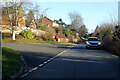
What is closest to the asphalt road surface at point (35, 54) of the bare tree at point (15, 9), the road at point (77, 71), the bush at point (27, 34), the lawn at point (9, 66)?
the lawn at point (9, 66)

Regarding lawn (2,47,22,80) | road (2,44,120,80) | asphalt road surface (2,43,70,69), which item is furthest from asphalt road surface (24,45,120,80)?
asphalt road surface (2,43,70,69)

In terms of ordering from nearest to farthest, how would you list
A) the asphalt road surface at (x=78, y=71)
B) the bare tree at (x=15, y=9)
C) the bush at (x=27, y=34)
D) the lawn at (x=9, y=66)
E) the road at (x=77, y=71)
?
the lawn at (x=9, y=66) → the road at (x=77, y=71) → the asphalt road surface at (x=78, y=71) → the bare tree at (x=15, y=9) → the bush at (x=27, y=34)

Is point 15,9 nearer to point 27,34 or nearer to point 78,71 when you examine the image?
point 27,34

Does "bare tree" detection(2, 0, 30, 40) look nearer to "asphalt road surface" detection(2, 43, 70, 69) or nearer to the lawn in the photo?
"asphalt road surface" detection(2, 43, 70, 69)

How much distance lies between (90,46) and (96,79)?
16.1 m

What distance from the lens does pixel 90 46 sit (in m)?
22.1

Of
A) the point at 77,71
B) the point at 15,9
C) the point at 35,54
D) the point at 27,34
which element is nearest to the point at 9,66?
the point at 77,71

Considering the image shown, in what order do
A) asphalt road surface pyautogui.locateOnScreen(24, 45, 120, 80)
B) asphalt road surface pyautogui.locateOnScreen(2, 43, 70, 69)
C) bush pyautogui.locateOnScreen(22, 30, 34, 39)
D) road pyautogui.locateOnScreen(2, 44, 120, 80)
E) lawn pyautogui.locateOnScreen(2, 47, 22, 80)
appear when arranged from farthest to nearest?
bush pyautogui.locateOnScreen(22, 30, 34, 39) → asphalt road surface pyautogui.locateOnScreen(2, 43, 70, 69) → asphalt road surface pyautogui.locateOnScreen(24, 45, 120, 80) → road pyautogui.locateOnScreen(2, 44, 120, 80) → lawn pyautogui.locateOnScreen(2, 47, 22, 80)

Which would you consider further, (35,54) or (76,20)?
(76,20)

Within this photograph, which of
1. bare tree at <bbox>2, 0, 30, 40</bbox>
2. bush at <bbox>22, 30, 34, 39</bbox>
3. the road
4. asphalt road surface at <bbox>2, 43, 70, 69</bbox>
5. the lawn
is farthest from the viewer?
bush at <bbox>22, 30, 34, 39</bbox>

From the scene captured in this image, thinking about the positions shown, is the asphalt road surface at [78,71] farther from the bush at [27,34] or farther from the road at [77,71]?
the bush at [27,34]

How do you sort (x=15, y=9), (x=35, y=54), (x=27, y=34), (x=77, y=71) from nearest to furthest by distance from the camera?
1. (x=77, y=71)
2. (x=35, y=54)
3. (x=15, y=9)
4. (x=27, y=34)

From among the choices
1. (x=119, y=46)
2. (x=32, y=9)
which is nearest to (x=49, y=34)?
(x=32, y=9)

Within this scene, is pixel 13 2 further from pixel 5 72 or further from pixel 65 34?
pixel 65 34
